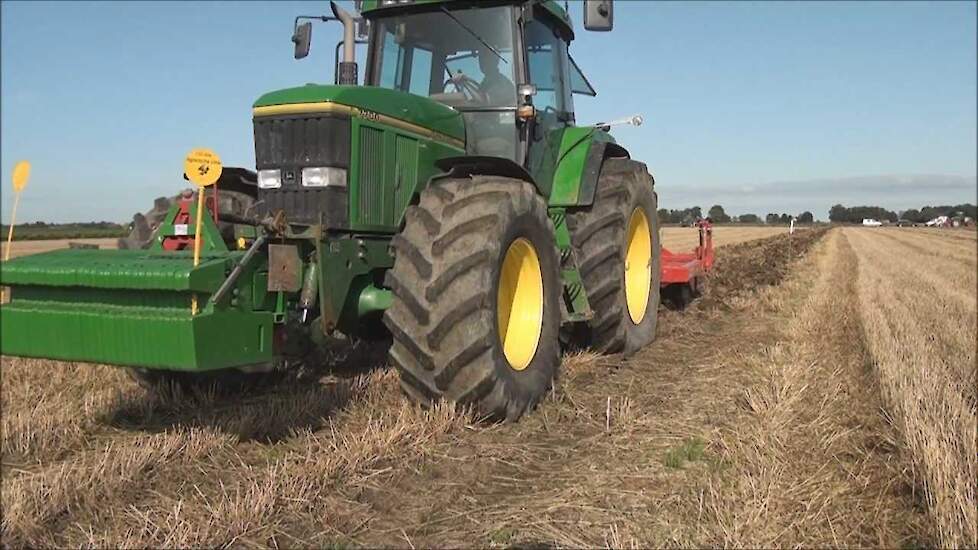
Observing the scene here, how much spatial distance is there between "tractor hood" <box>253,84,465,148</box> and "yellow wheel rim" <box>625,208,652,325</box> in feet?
9.20

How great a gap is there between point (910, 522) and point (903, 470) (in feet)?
1.68

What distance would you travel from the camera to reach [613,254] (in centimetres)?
645

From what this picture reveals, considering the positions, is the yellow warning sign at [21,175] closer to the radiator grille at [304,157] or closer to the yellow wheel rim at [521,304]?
the radiator grille at [304,157]

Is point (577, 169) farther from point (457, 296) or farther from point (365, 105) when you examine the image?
point (457, 296)

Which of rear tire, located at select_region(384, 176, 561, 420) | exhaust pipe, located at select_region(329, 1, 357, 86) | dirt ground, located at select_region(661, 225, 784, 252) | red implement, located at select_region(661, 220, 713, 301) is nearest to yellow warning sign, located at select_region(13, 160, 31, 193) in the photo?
rear tire, located at select_region(384, 176, 561, 420)

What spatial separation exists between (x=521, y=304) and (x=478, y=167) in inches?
37.2

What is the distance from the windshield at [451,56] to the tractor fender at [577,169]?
852mm

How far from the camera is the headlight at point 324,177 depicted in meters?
4.70

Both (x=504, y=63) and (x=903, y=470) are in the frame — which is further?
(x=504, y=63)

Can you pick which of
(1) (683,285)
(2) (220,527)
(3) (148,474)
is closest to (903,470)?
(2) (220,527)

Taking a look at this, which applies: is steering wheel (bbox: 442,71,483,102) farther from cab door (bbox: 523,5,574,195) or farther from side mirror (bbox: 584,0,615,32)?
side mirror (bbox: 584,0,615,32)

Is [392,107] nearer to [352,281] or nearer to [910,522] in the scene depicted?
[352,281]

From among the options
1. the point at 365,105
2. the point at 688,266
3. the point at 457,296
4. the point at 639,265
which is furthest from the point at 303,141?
the point at 688,266

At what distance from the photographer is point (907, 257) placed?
1842cm
